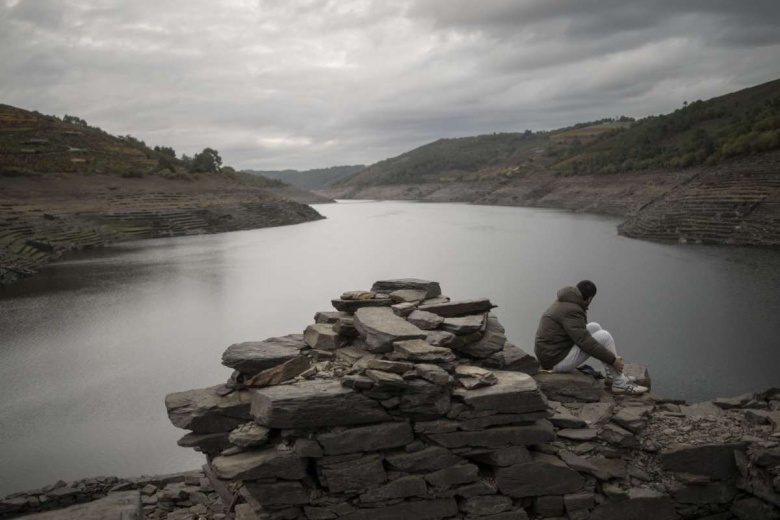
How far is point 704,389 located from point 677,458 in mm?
6730

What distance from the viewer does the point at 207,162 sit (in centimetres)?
7519

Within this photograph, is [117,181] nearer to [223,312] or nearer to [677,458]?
[223,312]

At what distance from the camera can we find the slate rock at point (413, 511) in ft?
18.1

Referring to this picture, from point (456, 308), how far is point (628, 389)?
2533mm

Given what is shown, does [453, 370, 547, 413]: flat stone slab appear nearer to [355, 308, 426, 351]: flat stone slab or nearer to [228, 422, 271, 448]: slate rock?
[355, 308, 426, 351]: flat stone slab

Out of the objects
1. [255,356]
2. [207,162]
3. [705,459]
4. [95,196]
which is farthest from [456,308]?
[207,162]

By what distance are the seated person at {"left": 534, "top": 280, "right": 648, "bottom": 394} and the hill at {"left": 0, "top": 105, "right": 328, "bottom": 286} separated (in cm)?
3119

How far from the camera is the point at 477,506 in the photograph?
5.66 m

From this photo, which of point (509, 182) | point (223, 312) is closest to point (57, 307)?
point (223, 312)

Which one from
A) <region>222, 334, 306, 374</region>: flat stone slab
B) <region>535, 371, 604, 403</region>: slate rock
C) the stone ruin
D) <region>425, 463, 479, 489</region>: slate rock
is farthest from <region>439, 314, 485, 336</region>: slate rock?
<region>222, 334, 306, 374</region>: flat stone slab

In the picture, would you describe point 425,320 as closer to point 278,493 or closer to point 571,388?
point 571,388

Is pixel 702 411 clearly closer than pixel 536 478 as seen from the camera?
No

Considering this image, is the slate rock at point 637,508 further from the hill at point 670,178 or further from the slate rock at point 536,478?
the hill at point 670,178

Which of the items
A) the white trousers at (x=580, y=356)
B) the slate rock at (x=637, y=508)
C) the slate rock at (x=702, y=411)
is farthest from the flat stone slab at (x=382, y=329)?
the slate rock at (x=702, y=411)
